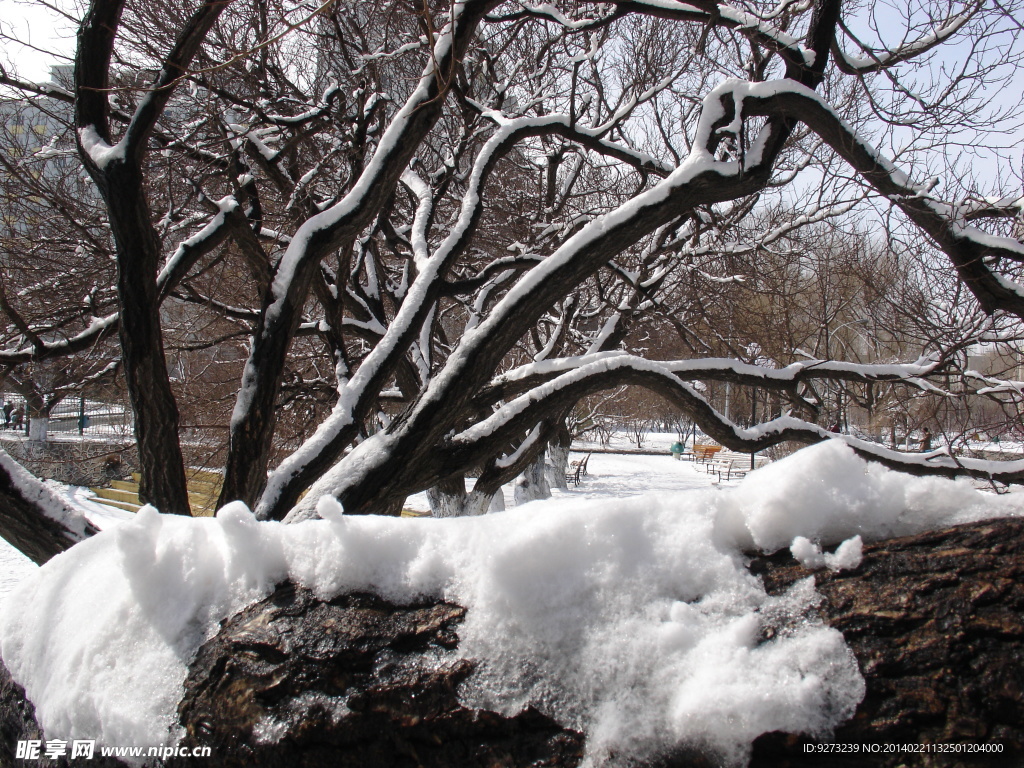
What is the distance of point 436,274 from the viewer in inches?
161

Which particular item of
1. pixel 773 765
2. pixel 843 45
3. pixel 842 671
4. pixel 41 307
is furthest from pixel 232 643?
pixel 41 307

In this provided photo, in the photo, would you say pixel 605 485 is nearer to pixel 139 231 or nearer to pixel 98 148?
pixel 139 231

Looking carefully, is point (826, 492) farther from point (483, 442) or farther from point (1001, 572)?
point (483, 442)

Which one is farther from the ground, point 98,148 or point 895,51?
point 895,51

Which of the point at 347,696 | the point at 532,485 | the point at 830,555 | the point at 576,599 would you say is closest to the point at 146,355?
the point at 347,696

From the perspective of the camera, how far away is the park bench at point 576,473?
788 inches

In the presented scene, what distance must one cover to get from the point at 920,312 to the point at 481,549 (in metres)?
4.25

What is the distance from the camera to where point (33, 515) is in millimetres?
3088

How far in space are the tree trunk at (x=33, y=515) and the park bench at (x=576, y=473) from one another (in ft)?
54.1

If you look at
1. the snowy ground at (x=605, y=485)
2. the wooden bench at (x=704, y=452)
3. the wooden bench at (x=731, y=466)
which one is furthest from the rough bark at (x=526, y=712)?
the wooden bench at (x=704, y=452)

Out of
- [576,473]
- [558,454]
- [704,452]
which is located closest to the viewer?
[558,454]

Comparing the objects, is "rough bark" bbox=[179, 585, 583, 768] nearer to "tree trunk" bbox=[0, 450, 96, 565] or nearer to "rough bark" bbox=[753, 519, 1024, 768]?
"rough bark" bbox=[753, 519, 1024, 768]

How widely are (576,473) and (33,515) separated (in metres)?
17.6

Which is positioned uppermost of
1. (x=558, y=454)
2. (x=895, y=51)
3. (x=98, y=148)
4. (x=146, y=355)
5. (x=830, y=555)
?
(x=895, y=51)
